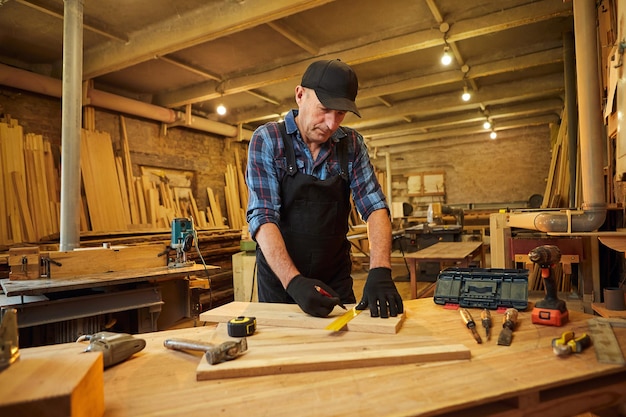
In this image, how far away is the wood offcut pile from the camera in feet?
17.3

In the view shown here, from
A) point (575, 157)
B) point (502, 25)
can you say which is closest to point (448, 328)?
point (502, 25)

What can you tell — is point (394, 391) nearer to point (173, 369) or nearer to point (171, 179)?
point (173, 369)

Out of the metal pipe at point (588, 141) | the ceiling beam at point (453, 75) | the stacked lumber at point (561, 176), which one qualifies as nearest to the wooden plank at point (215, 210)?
the ceiling beam at point (453, 75)

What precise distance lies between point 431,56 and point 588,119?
3866mm

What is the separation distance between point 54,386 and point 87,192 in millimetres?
6244

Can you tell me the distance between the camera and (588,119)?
10.6ft

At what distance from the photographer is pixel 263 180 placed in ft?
5.86

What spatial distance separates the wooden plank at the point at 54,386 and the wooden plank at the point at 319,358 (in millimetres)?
251

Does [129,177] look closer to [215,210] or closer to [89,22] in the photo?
[215,210]

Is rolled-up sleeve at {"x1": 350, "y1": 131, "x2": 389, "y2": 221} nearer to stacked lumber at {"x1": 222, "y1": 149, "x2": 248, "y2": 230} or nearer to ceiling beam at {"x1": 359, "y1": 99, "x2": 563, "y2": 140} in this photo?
stacked lumber at {"x1": 222, "y1": 149, "x2": 248, "y2": 230}

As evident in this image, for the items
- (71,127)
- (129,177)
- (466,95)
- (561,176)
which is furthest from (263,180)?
(466,95)

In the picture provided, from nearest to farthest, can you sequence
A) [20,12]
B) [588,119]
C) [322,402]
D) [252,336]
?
[322,402] → [252,336] → [588,119] → [20,12]

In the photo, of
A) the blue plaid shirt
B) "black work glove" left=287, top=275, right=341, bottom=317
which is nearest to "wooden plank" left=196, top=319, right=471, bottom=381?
"black work glove" left=287, top=275, right=341, bottom=317

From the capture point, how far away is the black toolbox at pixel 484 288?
1529mm
